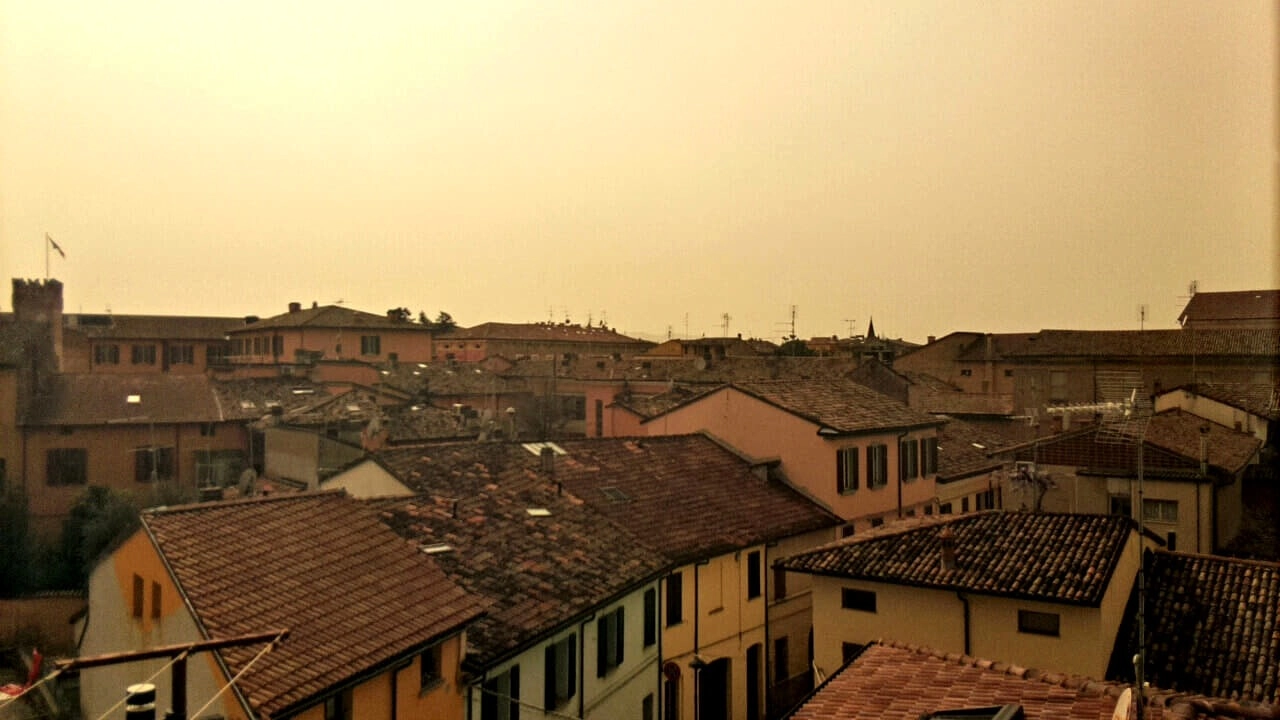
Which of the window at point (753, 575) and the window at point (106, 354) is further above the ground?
the window at point (106, 354)

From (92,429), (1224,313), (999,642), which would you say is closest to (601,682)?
(999,642)

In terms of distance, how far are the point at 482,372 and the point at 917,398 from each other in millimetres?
21568

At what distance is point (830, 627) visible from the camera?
15367mm

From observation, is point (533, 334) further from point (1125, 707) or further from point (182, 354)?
point (1125, 707)

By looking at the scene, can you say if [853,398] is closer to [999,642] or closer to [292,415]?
[999,642]

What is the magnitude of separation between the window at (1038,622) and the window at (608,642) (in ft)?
19.0

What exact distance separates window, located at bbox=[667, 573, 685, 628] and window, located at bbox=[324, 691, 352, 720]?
8481 mm

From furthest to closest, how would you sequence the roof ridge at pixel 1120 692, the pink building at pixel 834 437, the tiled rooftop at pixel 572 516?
the pink building at pixel 834 437, the tiled rooftop at pixel 572 516, the roof ridge at pixel 1120 692

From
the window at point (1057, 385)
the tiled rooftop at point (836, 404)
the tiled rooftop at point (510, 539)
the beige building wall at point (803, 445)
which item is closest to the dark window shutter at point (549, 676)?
the tiled rooftop at point (510, 539)

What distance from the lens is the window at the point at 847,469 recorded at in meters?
21.3

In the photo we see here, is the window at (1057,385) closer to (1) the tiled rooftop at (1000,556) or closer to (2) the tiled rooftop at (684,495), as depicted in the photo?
(2) the tiled rooftop at (684,495)

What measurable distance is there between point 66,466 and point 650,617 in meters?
25.8

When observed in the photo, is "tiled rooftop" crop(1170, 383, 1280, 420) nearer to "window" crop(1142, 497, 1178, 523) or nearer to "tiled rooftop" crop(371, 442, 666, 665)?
"window" crop(1142, 497, 1178, 523)

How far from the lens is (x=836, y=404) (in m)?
23.7
